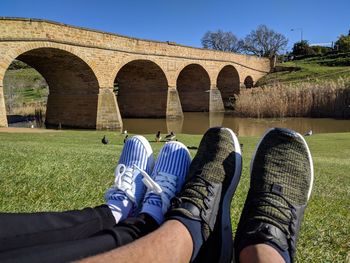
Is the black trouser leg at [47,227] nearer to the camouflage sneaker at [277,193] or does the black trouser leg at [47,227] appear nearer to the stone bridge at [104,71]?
the camouflage sneaker at [277,193]

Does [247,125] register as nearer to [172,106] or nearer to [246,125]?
[246,125]

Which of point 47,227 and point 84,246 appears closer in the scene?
point 84,246

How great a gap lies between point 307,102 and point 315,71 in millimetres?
15234

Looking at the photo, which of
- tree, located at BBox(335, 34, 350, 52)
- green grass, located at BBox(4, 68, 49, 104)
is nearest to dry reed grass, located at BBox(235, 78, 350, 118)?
green grass, located at BBox(4, 68, 49, 104)

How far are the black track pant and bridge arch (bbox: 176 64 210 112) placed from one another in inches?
1060

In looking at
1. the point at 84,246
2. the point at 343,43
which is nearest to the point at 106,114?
the point at 84,246

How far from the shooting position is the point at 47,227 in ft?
4.50

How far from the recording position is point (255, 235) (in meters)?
1.32

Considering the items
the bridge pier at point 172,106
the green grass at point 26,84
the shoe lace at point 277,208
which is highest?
the green grass at point 26,84

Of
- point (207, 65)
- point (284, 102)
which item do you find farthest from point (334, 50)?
point (284, 102)

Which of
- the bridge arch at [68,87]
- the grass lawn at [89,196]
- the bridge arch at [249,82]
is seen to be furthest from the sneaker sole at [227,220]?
the bridge arch at [249,82]

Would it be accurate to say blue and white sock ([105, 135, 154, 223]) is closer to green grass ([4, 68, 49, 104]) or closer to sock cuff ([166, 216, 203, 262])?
sock cuff ([166, 216, 203, 262])

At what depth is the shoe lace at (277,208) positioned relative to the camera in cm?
144

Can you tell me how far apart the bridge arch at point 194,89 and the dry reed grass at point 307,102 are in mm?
7341
